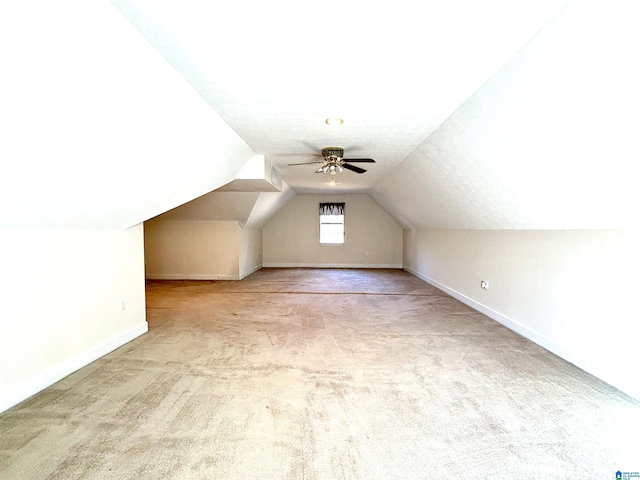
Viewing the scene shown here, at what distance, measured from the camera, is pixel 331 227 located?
32.0 feet

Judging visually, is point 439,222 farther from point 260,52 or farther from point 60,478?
point 60,478

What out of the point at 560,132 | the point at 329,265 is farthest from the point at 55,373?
the point at 329,265

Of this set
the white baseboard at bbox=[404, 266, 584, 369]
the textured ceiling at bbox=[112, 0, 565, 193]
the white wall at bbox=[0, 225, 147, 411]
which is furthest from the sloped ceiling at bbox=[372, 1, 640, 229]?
the white wall at bbox=[0, 225, 147, 411]

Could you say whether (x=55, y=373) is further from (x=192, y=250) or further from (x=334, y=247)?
(x=334, y=247)

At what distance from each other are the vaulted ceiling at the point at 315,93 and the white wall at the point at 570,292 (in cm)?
26

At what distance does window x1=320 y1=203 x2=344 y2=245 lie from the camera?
31.7 feet

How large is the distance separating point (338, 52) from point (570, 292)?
2.93 metres

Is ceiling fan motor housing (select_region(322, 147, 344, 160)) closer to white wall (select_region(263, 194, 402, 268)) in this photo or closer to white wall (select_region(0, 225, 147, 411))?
white wall (select_region(0, 225, 147, 411))

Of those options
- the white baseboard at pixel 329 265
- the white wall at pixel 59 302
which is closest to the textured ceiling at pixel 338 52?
the white wall at pixel 59 302

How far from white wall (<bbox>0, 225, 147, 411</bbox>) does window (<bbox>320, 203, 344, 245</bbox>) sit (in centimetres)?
649

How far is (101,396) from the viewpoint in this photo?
2344 mm

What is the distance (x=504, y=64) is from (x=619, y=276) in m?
1.89

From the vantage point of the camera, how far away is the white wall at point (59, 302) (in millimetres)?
2232

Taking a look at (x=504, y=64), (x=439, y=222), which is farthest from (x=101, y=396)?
(x=439, y=222)
